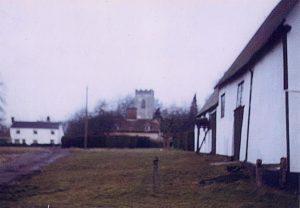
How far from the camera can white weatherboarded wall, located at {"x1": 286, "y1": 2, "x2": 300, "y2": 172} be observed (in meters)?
14.0

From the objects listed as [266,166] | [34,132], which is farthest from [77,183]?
[34,132]

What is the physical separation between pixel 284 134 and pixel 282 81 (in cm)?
169

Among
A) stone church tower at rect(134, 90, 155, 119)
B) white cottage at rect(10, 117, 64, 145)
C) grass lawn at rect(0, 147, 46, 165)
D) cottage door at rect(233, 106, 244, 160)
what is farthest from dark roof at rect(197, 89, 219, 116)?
stone church tower at rect(134, 90, 155, 119)

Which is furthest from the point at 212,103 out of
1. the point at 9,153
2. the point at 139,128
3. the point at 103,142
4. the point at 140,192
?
the point at 139,128

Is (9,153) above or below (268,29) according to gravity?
below

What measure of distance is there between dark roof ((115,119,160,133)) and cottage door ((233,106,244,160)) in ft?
225

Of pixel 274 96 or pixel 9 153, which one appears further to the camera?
pixel 9 153

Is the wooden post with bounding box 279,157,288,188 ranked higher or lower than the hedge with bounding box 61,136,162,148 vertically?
lower

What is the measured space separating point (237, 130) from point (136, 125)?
2884 inches

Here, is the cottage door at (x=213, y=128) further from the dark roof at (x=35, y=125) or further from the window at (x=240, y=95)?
the dark roof at (x=35, y=125)

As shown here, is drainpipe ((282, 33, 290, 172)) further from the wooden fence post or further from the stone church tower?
the stone church tower

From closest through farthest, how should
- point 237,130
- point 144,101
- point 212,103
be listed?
point 237,130 < point 212,103 < point 144,101

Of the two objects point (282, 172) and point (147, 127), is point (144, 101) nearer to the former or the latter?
point (147, 127)

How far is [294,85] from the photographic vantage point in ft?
46.9
